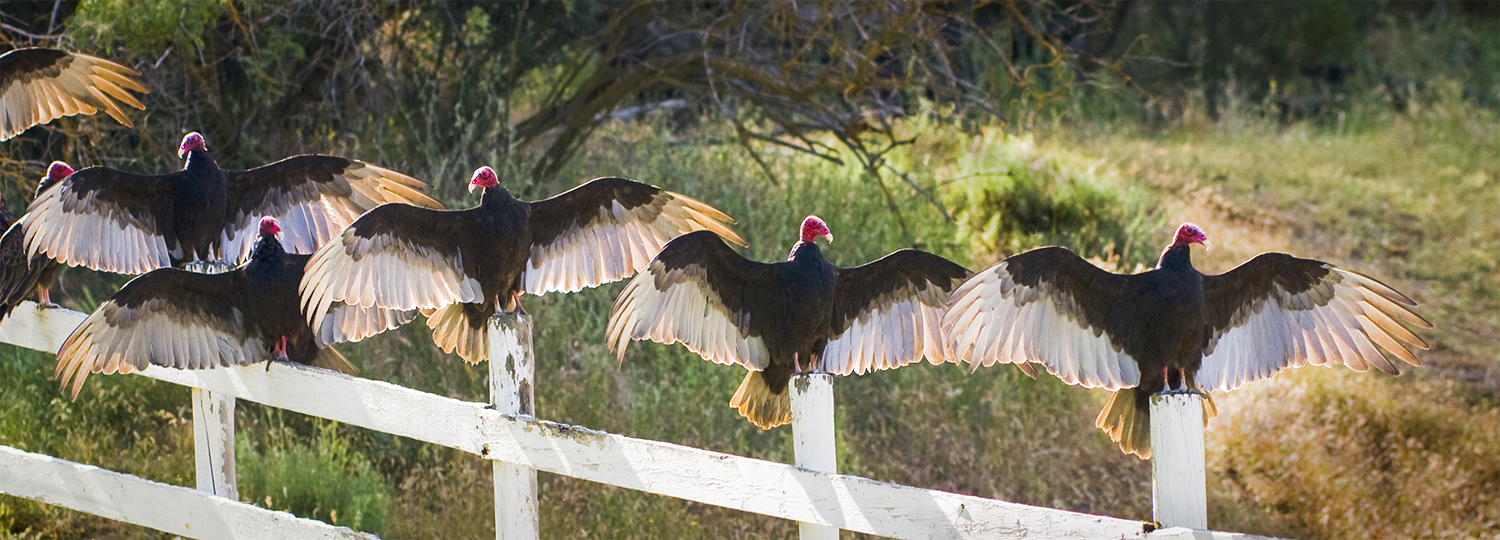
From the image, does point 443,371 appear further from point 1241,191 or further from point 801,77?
point 1241,191

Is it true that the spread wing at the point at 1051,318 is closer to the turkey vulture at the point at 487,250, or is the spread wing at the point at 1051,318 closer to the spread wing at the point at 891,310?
the spread wing at the point at 891,310

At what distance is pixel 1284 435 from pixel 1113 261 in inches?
62.3

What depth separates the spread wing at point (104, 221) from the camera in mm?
3539

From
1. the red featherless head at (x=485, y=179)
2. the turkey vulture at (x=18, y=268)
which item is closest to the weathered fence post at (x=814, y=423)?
the red featherless head at (x=485, y=179)

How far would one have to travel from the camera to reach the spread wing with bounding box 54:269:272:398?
10.5 ft

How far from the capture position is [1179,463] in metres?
2.51

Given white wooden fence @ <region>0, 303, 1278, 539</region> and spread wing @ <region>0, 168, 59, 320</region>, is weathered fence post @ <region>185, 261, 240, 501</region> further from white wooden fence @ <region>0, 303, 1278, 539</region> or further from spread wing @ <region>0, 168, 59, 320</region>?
spread wing @ <region>0, 168, 59, 320</region>

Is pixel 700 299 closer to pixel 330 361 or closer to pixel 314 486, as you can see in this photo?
pixel 330 361

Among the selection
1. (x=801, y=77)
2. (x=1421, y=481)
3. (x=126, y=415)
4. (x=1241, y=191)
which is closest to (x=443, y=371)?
(x=126, y=415)

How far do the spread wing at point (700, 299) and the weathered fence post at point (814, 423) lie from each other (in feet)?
0.66

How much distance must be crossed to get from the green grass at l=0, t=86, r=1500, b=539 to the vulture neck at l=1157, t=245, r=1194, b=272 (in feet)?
7.95

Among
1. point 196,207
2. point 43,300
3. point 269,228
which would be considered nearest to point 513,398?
point 269,228

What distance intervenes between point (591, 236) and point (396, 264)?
50 cm

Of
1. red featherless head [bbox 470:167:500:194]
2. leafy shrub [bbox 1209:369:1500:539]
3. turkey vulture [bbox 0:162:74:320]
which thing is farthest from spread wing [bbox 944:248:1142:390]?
leafy shrub [bbox 1209:369:1500:539]
